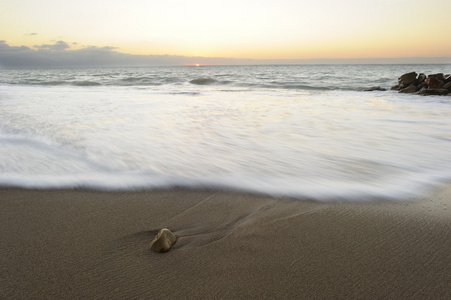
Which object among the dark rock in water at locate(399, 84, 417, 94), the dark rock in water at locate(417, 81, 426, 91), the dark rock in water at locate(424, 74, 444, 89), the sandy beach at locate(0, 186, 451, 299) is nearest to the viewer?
the sandy beach at locate(0, 186, 451, 299)

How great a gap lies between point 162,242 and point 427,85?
13563mm

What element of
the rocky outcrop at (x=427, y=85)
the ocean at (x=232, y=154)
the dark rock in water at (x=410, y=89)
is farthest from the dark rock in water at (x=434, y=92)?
the ocean at (x=232, y=154)

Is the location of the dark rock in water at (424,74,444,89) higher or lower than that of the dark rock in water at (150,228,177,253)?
higher

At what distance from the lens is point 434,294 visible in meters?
1.15

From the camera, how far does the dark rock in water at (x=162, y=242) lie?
1405mm

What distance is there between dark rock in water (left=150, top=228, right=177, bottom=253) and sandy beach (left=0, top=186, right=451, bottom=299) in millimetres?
39

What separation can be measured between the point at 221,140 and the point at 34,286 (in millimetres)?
2830

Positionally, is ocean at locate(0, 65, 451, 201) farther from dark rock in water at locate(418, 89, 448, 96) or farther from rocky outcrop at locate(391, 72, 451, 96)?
rocky outcrop at locate(391, 72, 451, 96)

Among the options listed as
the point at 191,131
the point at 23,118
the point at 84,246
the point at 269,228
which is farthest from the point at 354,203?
the point at 23,118

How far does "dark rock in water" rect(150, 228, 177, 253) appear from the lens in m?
1.41

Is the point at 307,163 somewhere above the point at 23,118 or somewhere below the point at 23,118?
below

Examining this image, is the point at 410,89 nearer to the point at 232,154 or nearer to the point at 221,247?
the point at 232,154

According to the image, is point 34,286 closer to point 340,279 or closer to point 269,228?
point 269,228

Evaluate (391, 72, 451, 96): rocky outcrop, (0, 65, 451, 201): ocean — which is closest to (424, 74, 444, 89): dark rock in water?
(391, 72, 451, 96): rocky outcrop
